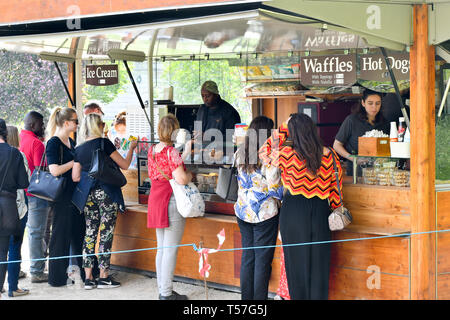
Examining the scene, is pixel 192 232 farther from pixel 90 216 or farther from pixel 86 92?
pixel 86 92

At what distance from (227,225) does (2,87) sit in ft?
36.0

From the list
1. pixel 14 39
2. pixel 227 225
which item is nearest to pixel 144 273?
pixel 227 225

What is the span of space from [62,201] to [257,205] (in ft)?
7.56

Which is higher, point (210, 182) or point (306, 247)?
point (210, 182)

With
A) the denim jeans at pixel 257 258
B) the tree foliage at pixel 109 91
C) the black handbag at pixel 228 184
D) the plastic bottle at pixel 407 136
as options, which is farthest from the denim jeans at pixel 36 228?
the tree foliage at pixel 109 91

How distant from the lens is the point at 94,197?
7.21m

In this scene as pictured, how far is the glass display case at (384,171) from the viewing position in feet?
19.7

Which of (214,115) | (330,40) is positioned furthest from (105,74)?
(330,40)

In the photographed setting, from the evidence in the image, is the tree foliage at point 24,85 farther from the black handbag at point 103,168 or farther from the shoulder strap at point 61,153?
the black handbag at point 103,168

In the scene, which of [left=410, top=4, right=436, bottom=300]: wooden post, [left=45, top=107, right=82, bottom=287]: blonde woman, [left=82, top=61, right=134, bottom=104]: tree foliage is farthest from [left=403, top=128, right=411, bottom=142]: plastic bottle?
[left=82, top=61, right=134, bottom=104]: tree foliage

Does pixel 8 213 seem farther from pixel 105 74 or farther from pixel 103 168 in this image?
pixel 105 74

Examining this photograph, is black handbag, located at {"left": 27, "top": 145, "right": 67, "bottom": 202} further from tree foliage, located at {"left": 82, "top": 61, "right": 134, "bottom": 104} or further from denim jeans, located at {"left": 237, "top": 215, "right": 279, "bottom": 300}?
tree foliage, located at {"left": 82, "top": 61, "right": 134, "bottom": 104}

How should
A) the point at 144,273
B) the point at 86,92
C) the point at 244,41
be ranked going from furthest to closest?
the point at 86,92 < the point at 244,41 < the point at 144,273

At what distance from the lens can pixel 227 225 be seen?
7.02m
